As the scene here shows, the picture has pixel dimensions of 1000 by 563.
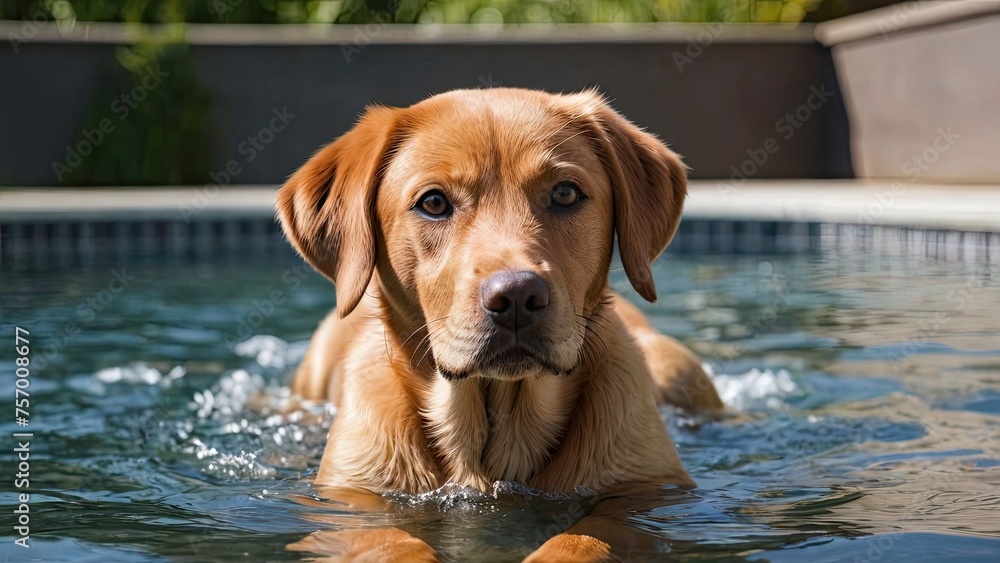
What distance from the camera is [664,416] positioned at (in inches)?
223

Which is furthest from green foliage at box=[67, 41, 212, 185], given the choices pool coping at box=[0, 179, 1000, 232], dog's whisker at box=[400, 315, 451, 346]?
dog's whisker at box=[400, 315, 451, 346]

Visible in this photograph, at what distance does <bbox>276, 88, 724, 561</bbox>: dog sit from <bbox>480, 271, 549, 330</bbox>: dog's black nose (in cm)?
20

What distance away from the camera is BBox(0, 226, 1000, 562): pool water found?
3.63 m

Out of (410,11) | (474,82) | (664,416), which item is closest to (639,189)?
(664,416)

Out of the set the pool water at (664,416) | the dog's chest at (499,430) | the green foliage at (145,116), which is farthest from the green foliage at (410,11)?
the dog's chest at (499,430)

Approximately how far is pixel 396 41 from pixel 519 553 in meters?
13.8

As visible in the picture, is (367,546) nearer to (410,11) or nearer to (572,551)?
(572,551)

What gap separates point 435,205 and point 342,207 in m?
0.40

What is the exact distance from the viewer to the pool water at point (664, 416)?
11.9ft

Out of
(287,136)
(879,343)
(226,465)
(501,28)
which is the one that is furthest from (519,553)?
(501,28)

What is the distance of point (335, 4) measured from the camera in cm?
1784

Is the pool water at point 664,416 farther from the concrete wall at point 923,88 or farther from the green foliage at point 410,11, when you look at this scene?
the green foliage at point 410,11

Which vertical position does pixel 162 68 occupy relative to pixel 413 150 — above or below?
above

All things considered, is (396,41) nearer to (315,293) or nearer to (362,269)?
(315,293)
